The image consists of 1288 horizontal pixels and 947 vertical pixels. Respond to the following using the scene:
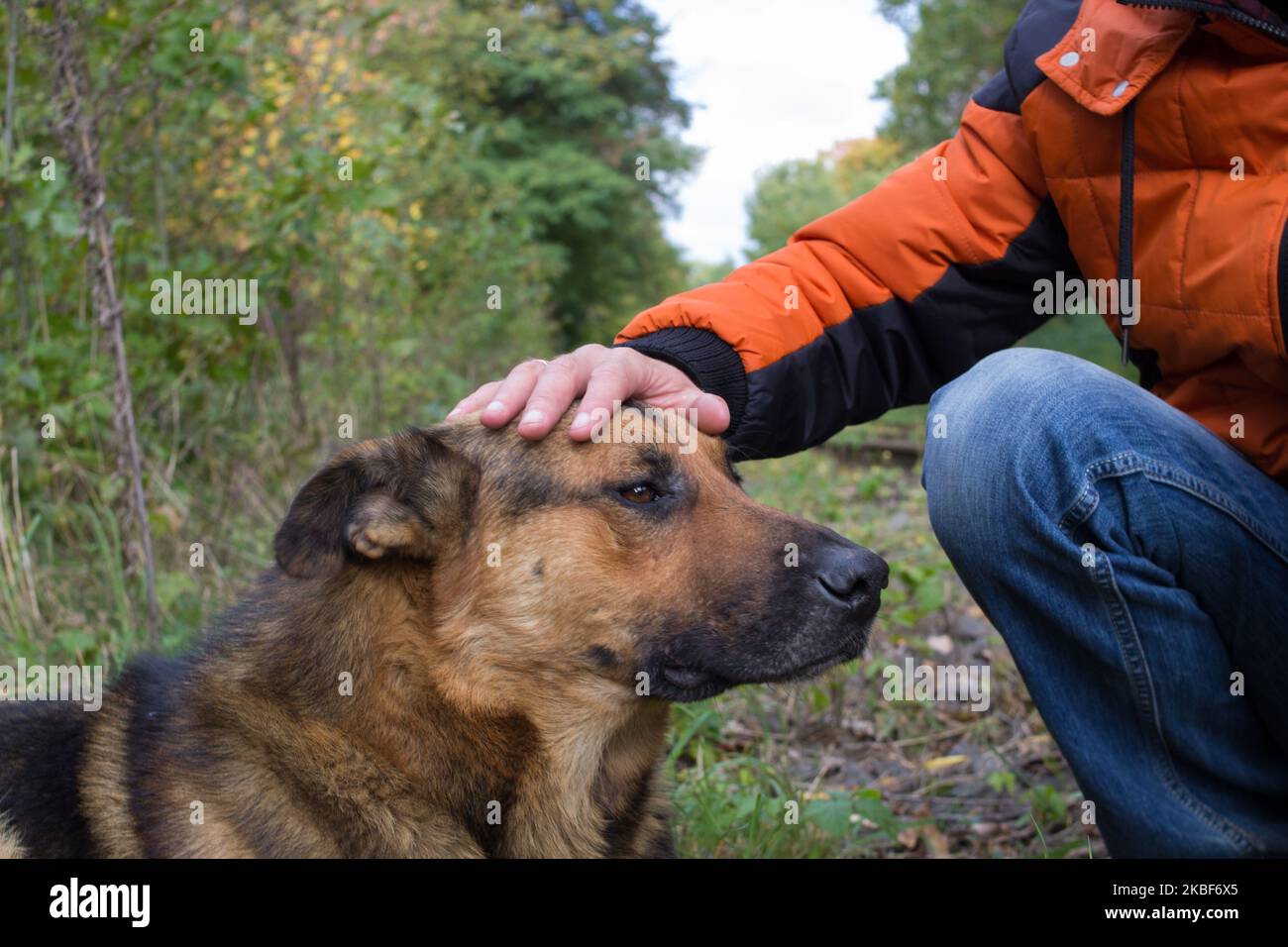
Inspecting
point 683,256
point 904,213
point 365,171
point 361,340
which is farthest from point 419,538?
point 683,256

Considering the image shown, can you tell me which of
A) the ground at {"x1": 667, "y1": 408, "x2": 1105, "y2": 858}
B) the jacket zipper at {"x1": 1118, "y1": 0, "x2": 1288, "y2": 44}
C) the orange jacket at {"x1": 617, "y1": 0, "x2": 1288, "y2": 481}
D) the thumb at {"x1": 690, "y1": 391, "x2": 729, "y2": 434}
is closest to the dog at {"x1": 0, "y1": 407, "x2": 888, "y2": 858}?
the thumb at {"x1": 690, "y1": 391, "x2": 729, "y2": 434}

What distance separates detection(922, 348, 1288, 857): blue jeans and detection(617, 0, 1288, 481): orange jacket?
0.86 feet

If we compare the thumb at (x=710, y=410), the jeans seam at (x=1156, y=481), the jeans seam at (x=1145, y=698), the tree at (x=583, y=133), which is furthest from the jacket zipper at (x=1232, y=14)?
the tree at (x=583, y=133)

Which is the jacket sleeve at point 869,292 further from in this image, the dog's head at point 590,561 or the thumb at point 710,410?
the dog's head at point 590,561

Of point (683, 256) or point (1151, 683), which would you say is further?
point (683, 256)

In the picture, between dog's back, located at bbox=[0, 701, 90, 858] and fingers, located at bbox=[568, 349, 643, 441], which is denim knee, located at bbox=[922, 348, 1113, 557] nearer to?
fingers, located at bbox=[568, 349, 643, 441]

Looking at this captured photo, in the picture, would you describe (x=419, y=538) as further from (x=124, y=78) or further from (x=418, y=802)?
(x=124, y=78)

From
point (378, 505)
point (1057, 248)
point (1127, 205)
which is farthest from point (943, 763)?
point (378, 505)

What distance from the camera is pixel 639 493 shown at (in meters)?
2.64

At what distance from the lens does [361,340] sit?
24.4 feet

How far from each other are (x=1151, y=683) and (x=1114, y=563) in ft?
0.89

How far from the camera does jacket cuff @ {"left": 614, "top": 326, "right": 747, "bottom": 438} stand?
9.30ft

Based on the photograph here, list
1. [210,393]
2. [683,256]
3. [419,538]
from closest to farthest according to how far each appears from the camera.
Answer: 1. [419,538]
2. [210,393]
3. [683,256]

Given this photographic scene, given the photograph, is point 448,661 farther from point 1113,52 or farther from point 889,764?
point 889,764
